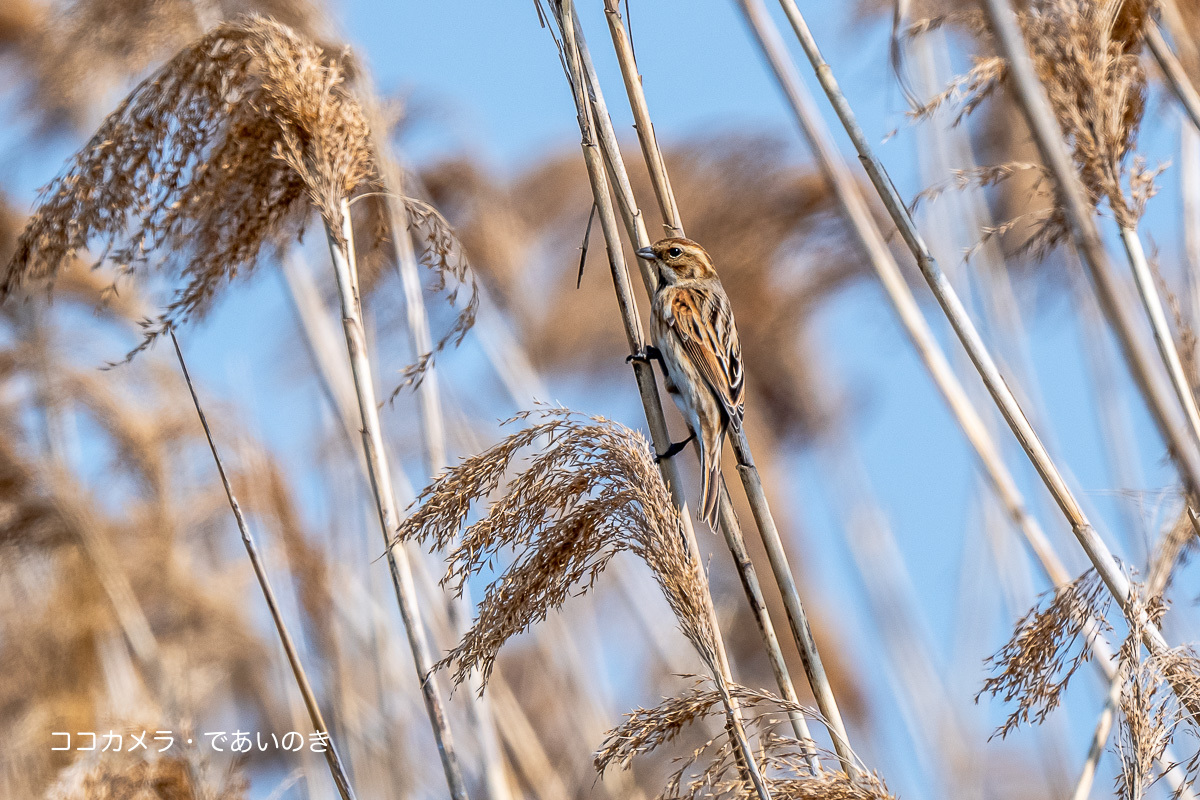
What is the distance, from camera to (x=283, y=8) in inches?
139

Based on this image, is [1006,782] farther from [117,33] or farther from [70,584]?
[117,33]

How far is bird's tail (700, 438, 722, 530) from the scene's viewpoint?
1.76 metres

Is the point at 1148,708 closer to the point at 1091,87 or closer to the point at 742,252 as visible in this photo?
the point at 1091,87

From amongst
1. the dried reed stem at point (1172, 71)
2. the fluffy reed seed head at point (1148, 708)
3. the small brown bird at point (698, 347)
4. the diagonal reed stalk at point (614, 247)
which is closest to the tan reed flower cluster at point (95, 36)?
the small brown bird at point (698, 347)

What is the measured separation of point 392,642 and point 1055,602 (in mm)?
2780

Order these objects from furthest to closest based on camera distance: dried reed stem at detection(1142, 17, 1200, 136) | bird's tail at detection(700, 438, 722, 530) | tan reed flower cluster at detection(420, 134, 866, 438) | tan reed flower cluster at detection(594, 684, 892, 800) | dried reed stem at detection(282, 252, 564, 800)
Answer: tan reed flower cluster at detection(420, 134, 866, 438) → dried reed stem at detection(282, 252, 564, 800) → dried reed stem at detection(1142, 17, 1200, 136) → bird's tail at detection(700, 438, 722, 530) → tan reed flower cluster at detection(594, 684, 892, 800)

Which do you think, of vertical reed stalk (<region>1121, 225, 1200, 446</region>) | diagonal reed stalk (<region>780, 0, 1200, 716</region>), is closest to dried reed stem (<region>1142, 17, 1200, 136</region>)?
vertical reed stalk (<region>1121, 225, 1200, 446</region>)

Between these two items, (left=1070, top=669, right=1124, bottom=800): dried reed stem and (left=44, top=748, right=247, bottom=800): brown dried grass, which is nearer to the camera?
(left=1070, top=669, right=1124, bottom=800): dried reed stem

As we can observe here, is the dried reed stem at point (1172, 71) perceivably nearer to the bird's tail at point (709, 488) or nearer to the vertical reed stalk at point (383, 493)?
the bird's tail at point (709, 488)

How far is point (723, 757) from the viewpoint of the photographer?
1364 millimetres

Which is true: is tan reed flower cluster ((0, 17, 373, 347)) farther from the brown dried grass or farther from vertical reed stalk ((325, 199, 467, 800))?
the brown dried grass

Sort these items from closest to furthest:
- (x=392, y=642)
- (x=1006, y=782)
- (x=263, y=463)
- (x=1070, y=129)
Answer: (x=1070, y=129) → (x=392, y=642) → (x=263, y=463) → (x=1006, y=782)

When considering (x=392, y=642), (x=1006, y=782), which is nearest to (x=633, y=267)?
(x=392, y=642)

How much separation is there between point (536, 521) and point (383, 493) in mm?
542
